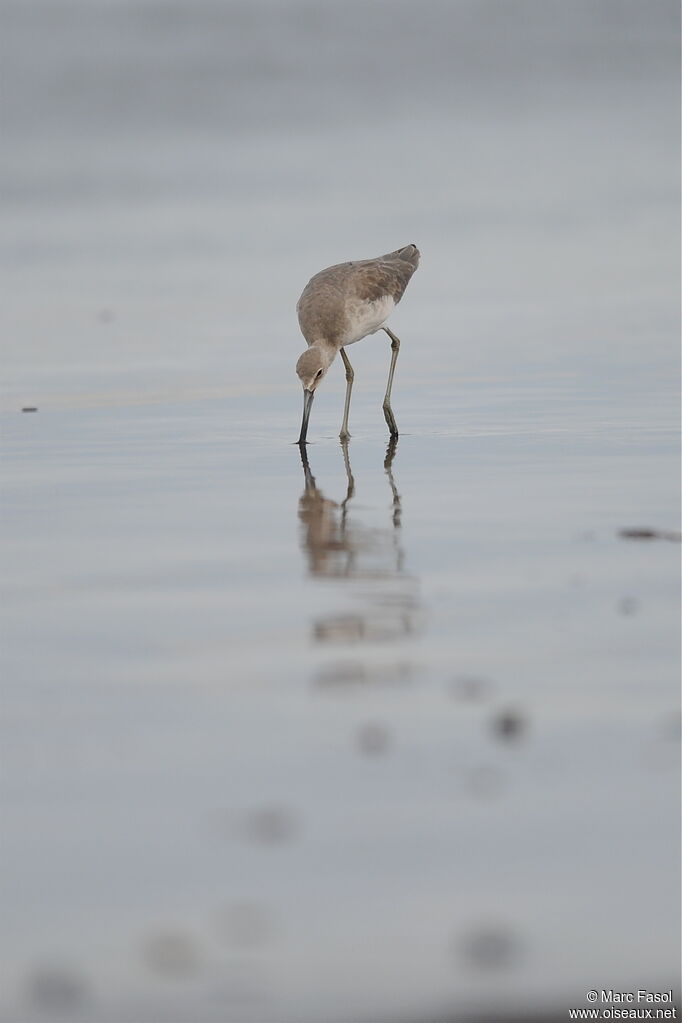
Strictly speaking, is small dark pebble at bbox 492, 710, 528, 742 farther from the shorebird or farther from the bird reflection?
the shorebird

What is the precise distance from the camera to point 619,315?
13711 mm

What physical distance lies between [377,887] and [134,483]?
182 inches

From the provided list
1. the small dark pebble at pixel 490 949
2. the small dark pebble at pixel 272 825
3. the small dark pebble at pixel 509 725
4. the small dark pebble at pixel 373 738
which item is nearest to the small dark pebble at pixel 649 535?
the small dark pebble at pixel 509 725

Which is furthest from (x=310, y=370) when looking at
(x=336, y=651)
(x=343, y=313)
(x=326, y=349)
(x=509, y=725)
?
(x=509, y=725)

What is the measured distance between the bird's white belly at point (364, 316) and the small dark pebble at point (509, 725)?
577 centimetres

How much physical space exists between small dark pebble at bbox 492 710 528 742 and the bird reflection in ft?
2.67

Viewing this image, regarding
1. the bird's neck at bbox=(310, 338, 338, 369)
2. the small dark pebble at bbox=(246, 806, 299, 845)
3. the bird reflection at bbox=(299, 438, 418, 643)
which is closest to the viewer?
the small dark pebble at bbox=(246, 806, 299, 845)

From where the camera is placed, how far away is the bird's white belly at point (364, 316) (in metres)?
9.76

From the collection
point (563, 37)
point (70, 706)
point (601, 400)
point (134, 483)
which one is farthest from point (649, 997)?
point (563, 37)

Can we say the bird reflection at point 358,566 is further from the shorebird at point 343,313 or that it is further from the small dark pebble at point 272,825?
the shorebird at point 343,313

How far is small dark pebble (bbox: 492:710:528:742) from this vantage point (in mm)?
4000

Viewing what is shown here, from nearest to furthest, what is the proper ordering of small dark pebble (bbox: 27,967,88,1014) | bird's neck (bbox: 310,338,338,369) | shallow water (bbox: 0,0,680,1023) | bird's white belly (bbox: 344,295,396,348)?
1. small dark pebble (bbox: 27,967,88,1014)
2. shallow water (bbox: 0,0,680,1023)
3. bird's neck (bbox: 310,338,338,369)
4. bird's white belly (bbox: 344,295,396,348)

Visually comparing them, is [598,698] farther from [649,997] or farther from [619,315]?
[619,315]

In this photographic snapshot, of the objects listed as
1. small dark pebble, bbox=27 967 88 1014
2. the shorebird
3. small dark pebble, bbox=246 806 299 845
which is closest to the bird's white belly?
the shorebird
